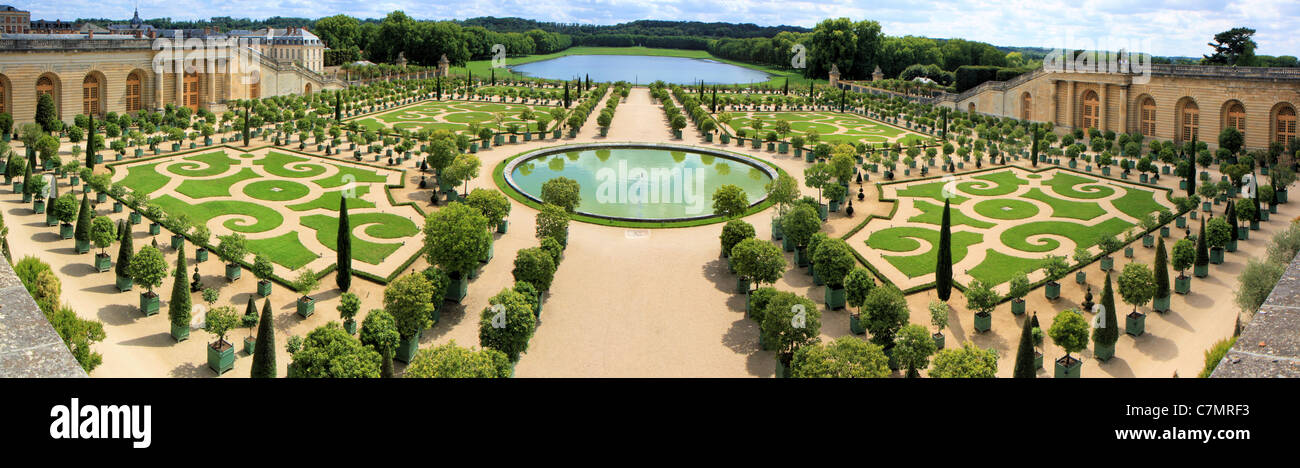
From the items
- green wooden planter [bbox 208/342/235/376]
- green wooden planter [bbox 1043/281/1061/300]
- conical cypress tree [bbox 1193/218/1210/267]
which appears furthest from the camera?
conical cypress tree [bbox 1193/218/1210/267]

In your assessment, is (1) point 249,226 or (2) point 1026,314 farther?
(1) point 249,226

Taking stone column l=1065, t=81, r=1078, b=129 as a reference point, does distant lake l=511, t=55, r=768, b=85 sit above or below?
above

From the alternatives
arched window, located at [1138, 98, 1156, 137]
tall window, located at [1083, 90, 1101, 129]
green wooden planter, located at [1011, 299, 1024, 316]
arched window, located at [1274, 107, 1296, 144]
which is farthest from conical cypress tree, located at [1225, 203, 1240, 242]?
tall window, located at [1083, 90, 1101, 129]

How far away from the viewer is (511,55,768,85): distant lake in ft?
471

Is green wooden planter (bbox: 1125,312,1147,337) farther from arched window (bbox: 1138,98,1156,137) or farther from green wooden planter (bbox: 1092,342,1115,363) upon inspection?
arched window (bbox: 1138,98,1156,137)

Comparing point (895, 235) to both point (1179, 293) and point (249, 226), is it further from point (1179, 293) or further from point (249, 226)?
point (249, 226)

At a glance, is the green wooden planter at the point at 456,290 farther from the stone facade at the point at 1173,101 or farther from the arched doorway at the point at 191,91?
the stone facade at the point at 1173,101

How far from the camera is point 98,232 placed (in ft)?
96.2

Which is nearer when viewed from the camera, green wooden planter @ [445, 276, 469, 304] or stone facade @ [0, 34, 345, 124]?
green wooden planter @ [445, 276, 469, 304]

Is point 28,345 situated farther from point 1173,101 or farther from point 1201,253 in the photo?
point 1173,101

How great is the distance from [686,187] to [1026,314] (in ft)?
72.8

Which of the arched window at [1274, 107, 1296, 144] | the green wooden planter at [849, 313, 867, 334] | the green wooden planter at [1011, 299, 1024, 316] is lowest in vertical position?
the green wooden planter at [849, 313, 867, 334]

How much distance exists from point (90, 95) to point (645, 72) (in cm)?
11327
